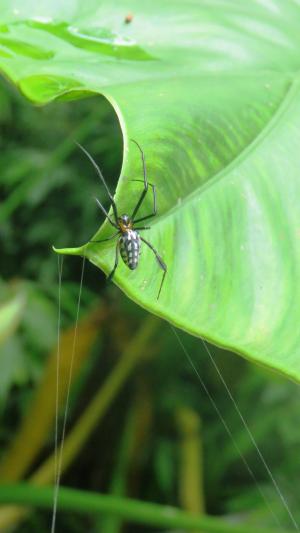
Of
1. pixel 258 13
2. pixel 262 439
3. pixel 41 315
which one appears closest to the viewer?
pixel 258 13

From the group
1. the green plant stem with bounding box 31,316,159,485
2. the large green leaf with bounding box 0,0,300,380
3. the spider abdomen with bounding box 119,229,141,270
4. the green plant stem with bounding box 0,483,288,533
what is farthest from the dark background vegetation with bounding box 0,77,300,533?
the spider abdomen with bounding box 119,229,141,270

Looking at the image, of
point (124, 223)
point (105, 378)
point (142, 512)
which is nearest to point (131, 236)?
point (124, 223)

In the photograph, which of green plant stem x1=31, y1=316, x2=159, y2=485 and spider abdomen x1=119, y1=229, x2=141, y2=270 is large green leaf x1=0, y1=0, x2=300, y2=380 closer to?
spider abdomen x1=119, y1=229, x2=141, y2=270

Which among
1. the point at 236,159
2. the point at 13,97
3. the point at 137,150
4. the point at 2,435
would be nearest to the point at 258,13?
the point at 236,159

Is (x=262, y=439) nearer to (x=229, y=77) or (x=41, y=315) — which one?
(x=41, y=315)

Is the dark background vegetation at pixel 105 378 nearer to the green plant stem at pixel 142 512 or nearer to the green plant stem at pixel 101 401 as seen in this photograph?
the green plant stem at pixel 101 401

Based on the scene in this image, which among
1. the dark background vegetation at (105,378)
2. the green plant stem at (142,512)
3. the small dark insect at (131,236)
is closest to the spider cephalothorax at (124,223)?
the small dark insect at (131,236)
